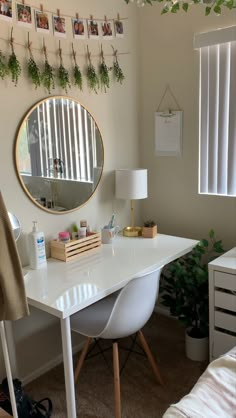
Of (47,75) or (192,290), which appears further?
(192,290)

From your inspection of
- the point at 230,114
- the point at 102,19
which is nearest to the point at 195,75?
the point at 230,114

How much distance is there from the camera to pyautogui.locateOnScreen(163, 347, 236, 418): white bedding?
1042mm

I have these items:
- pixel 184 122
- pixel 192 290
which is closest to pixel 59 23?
pixel 184 122

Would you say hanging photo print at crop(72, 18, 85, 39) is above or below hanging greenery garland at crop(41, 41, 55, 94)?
above

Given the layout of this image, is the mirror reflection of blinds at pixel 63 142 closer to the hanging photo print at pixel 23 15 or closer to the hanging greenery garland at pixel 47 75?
the hanging greenery garland at pixel 47 75

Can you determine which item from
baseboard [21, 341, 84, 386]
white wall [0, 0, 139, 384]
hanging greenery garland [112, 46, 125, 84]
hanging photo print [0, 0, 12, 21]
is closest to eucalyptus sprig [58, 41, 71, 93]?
white wall [0, 0, 139, 384]

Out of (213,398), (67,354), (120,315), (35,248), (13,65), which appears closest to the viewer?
(213,398)

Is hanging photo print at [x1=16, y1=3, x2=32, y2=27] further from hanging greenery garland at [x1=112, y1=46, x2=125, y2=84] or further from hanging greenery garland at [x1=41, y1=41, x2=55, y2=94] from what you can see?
hanging greenery garland at [x1=112, y1=46, x2=125, y2=84]

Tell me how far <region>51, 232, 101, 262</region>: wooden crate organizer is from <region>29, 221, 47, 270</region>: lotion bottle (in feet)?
0.43

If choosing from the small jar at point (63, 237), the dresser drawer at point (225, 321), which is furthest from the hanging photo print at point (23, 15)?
the dresser drawer at point (225, 321)

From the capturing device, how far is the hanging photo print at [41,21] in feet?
6.64

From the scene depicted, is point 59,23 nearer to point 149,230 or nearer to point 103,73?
point 103,73

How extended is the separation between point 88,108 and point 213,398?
1.84 m

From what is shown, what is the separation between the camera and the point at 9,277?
1315 millimetres
